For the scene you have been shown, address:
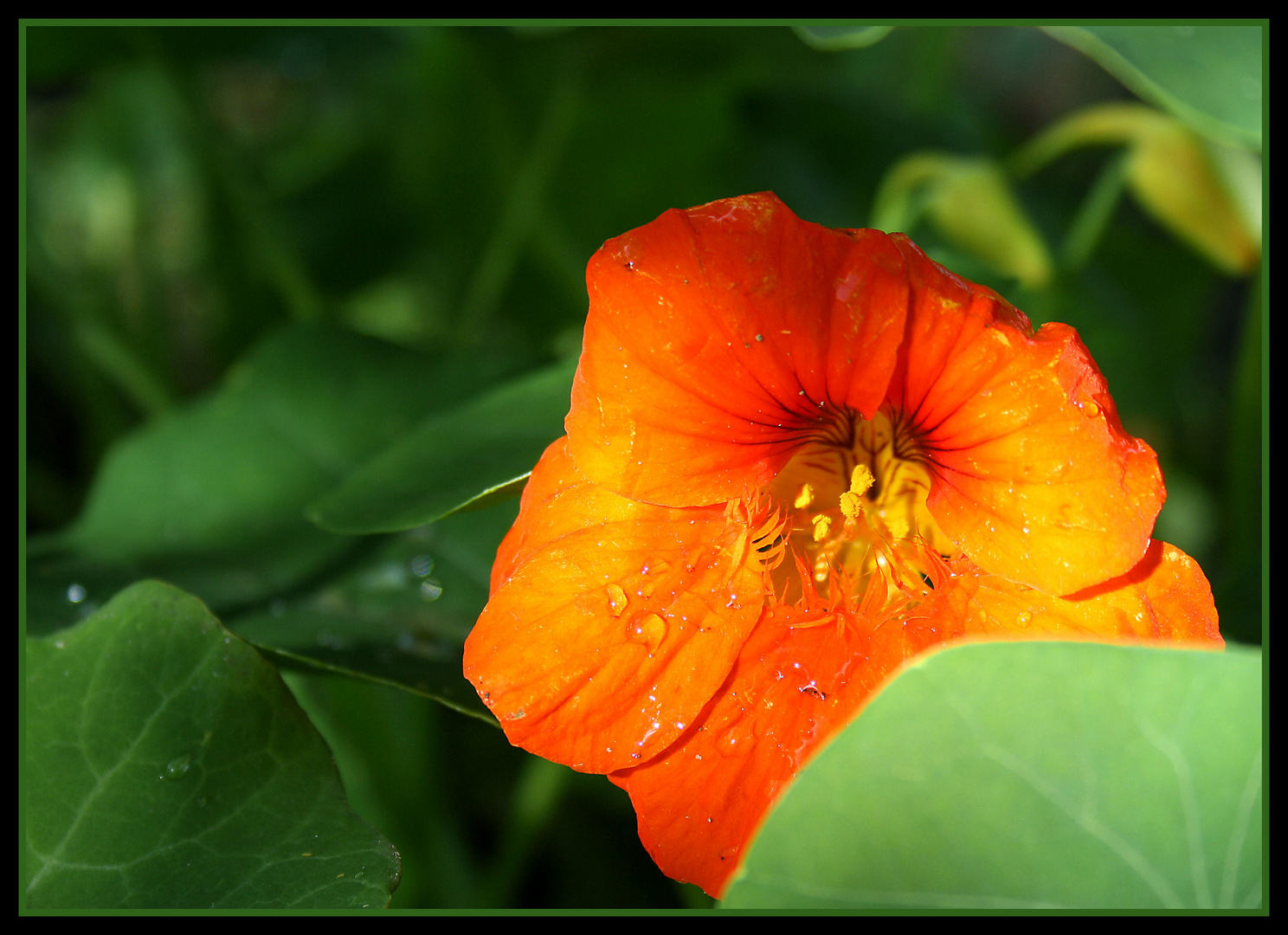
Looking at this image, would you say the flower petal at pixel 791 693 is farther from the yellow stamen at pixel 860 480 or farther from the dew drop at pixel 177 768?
the dew drop at pixel 177 768

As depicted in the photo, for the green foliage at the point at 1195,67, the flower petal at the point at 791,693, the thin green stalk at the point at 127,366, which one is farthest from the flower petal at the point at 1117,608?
the thin green stalk at the point at 127,366

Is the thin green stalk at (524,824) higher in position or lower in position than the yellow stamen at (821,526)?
lower

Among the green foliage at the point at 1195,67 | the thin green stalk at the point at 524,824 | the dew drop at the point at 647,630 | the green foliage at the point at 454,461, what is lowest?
the thin green stalk at the point at 524,824

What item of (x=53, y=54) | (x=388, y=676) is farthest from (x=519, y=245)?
(x=388, y=676)

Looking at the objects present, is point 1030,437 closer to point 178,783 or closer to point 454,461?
point 454,461

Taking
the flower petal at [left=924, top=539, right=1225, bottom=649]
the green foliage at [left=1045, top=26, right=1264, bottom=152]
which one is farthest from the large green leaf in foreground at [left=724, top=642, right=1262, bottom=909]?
the green foliage at [left=1045, top=26, right=1264, bottom=152]

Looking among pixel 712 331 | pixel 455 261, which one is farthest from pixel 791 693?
pixel 455 261

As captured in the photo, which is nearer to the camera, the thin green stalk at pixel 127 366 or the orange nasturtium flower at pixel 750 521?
the orange nasturtium flower at pixel 750 521
